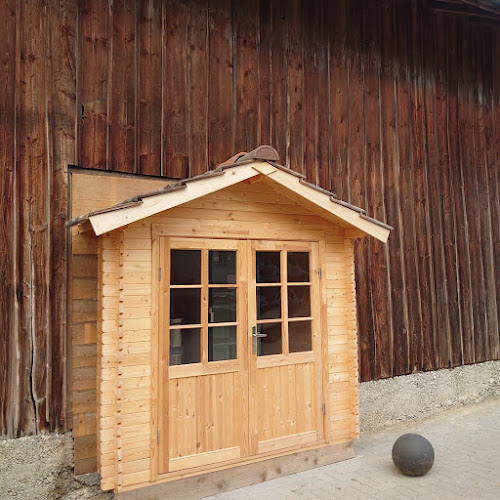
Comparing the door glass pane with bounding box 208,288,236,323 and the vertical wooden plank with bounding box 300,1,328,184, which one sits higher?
the vertical wooden plank with bounding box 300,1,328,184

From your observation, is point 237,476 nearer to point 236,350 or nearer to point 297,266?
point 236,350

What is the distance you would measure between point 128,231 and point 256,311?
149cm

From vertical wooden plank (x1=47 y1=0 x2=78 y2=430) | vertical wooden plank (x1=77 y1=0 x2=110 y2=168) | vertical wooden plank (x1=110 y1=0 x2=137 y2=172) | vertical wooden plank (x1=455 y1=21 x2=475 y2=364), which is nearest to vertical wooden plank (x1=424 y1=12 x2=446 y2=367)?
vertical wooden plank (x1=455 y1=21 x2=475 y2=364)

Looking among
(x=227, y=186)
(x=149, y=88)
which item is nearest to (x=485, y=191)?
(x=227, y=186)

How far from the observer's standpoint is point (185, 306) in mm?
4297

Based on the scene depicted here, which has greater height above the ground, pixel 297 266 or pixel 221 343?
pixel 297 266

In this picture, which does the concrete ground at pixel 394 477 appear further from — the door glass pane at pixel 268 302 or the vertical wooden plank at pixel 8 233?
the vertical wooden plank at pixel 8 233

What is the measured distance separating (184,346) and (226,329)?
45 cm

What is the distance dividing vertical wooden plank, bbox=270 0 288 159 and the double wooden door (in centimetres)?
163

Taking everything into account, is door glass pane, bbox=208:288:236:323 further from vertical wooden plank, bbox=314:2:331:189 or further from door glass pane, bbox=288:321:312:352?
vertical wooden plank, bbox=314:2:331:189

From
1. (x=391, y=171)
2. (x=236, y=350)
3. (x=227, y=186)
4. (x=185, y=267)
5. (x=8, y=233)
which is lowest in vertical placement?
(x=236, y=350)

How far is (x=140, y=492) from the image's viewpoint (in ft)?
13.0

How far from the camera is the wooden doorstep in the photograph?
13.2ft

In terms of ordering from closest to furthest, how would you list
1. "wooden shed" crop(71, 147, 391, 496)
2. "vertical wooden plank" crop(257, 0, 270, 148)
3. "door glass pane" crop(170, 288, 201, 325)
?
"wooden shed" crop(71, 147, 391, 496), "door glass pane" crop(170, 288, 201, 325), "vertical wooden plank" crop(257, 0, 270, 148)
